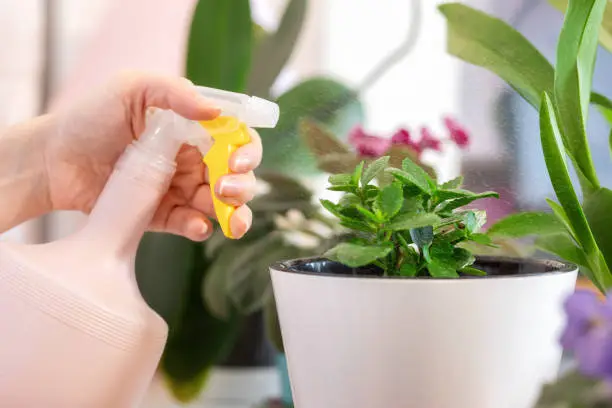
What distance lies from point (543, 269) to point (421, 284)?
0.10 metres

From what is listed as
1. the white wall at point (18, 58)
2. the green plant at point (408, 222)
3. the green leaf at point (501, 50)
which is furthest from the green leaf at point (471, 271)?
the white wall at point (18, 58)

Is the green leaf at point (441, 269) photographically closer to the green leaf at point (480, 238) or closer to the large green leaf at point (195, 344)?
the green leaf at point (480, 238)

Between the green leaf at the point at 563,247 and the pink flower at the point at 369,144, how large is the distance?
147mm

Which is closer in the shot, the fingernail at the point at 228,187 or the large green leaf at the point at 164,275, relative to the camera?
the fingernail at the point at 228,187

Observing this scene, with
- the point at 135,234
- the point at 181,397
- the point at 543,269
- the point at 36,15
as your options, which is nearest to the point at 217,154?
the point at 135,234

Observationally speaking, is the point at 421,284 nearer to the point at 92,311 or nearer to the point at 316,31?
the point at 92,311

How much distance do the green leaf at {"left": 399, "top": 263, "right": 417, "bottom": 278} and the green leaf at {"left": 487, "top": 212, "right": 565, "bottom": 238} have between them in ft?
0.24

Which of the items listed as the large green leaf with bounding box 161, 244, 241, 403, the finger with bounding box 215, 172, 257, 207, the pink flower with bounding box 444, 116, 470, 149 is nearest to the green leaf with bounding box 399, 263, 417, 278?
the finger with bounding box 215, 172, 257, 207

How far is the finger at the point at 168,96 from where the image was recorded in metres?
0.40

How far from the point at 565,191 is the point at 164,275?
40 centimetres

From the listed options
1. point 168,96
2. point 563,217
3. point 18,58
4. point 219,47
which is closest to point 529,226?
point 563,217

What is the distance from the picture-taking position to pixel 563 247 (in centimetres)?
43

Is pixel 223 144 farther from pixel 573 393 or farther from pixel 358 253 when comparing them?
pixel 573 393

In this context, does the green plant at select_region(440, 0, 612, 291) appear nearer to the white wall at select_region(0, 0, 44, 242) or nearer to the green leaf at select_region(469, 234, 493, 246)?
the green leaf at select_region(469, 234, 493, 246)
